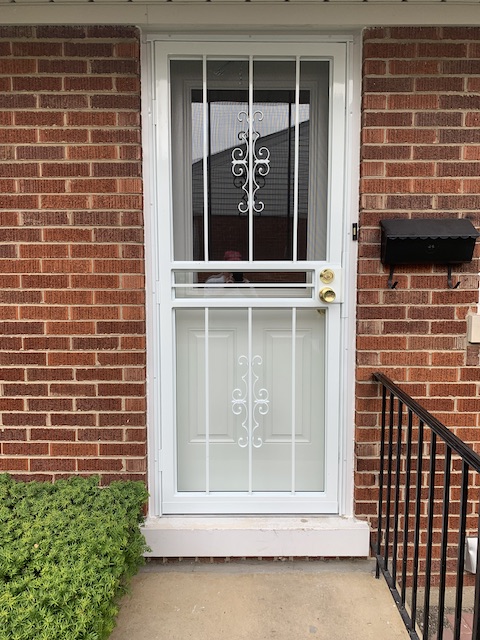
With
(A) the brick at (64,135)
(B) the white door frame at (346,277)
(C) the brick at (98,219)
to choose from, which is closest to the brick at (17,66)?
(A) the brick at (64,135)

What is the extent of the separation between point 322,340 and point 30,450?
5.38 feet

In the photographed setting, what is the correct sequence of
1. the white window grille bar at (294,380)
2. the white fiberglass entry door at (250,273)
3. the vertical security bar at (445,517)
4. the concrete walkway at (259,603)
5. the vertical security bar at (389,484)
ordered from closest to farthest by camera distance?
the vertical security bar at (445,517) → the concrete walkway at (259,603) → the vertical security bar at (389,484) → the white fiberglass entry door at (250,273) → the white window grille bar at (294,380)

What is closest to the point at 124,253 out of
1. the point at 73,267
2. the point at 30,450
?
the point at 73,267

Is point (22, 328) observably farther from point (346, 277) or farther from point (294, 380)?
point (346, 277)

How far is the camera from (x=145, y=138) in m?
2.40

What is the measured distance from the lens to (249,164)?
2.46 metres

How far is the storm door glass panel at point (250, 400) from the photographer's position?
101 inches

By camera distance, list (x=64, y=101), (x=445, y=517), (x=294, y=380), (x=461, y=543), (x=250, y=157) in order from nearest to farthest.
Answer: (x=461, y=543) < (x=445, y=517) < (x=64, y=101) < (x=250, y=157) < (x=294, y=380)

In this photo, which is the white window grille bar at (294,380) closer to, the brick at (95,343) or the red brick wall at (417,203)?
the red brick wall at (417,203)

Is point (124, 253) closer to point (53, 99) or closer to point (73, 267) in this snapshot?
point (73, 267)

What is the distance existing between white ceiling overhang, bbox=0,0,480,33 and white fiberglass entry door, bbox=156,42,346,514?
12 cm

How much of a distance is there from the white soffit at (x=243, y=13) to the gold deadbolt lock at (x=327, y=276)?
1173 mm

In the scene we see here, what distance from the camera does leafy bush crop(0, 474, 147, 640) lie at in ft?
4.94

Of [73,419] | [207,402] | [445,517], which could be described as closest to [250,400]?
[207,402]
